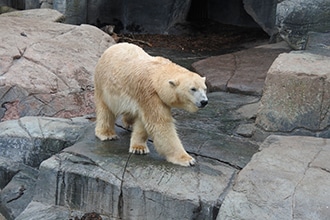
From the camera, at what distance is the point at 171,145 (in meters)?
4.20

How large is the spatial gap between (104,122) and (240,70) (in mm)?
2640

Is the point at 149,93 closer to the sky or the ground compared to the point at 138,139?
closer to the sky

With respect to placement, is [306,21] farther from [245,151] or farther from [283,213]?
[283,213]

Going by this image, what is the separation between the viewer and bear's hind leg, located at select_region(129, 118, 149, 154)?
4.41 m

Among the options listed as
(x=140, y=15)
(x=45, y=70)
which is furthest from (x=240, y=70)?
(x=140, y=15)

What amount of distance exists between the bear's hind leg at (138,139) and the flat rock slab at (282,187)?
2.84ft

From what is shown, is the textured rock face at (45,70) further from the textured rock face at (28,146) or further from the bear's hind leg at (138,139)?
the bear's hind leg at (138,139)

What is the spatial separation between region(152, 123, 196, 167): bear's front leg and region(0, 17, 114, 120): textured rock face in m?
2.22

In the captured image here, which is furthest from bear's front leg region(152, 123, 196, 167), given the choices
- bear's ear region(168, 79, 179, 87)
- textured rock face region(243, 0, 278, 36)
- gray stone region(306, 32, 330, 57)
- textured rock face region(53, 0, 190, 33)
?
textured rock face region(53, 0, 190, 33)

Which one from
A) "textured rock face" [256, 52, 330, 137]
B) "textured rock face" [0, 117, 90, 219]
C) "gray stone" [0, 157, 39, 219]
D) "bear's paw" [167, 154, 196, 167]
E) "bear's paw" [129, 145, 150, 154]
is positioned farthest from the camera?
"textured rock face" [0, 117, 90, 219]

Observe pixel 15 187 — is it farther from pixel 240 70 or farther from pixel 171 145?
pixel 240 70

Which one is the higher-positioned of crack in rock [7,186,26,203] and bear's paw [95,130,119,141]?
bear's paw [95,130,119,141]

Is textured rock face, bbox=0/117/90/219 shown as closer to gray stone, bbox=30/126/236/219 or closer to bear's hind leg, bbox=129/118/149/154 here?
gray stone, bbox=30/126/236/219

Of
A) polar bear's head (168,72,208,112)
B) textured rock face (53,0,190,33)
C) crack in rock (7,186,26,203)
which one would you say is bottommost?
textured rock face (53,0,190,33)
